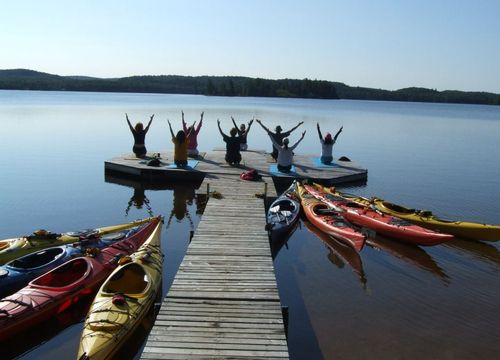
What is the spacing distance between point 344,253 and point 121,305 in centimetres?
749

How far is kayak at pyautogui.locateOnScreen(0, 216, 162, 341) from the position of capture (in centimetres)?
811

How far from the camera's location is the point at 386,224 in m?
14.5

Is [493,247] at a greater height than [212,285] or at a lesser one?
lesser

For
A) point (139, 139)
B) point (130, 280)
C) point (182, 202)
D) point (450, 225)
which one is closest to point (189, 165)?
point (182, 202)

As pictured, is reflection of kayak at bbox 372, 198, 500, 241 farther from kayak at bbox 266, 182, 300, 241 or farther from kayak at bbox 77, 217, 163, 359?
kayak at bbox 77, 217, 163, 359

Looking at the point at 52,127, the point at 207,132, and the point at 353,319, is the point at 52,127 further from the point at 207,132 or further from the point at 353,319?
the point at 353,319

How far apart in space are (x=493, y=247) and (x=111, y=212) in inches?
511

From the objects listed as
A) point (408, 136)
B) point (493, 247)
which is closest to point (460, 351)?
point (493, 247)

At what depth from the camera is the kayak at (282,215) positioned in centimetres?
1365

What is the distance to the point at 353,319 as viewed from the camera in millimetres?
9648

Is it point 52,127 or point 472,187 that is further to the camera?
point 52,127

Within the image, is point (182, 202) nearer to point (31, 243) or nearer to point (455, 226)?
point (31, 243)

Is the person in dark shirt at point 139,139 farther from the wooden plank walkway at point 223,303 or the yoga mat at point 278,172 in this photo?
the wooden plank walkway at point 223,303

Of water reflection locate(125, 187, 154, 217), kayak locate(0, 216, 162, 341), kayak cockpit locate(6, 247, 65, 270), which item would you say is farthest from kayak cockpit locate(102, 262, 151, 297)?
water reflection locate(125, 187, 154, 217)
